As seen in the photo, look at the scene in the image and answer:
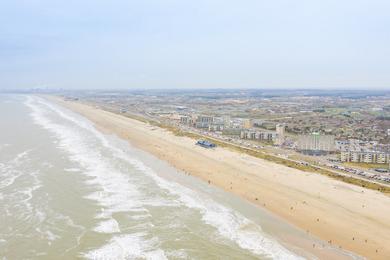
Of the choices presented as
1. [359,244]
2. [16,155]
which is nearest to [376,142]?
[359,244]

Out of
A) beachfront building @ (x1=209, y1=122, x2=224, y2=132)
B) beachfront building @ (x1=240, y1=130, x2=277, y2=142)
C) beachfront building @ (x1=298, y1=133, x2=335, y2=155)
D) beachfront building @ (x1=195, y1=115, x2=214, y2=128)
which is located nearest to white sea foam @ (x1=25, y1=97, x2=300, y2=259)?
beachfront building @ (x1=298, y1=133, x2=335, y2=155)

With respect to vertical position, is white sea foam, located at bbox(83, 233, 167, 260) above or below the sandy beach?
above

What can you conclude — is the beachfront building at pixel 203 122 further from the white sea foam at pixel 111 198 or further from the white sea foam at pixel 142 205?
the white sea foam at pixel 142 205

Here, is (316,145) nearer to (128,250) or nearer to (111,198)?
(111,198)

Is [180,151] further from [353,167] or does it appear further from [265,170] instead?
[353,167]

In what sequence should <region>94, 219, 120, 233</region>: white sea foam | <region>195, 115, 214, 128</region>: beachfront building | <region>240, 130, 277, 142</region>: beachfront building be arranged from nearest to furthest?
<region>94, 219, 120, 233</region>: white sea foam → <region>240, 130, 277, 142</region>: beachfront building → <region>195, 115, 214, 128</region>: beachfront building

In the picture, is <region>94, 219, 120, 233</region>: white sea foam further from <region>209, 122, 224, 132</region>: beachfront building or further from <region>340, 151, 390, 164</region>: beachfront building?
<region>209, 122, 224, 132</region>: beachfront building

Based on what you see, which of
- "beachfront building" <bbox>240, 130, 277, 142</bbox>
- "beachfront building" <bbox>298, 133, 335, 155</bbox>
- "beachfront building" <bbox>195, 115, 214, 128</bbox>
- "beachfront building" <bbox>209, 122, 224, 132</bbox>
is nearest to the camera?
"beachfront building" <bbox>298, 133, 335, 155</bbox>
